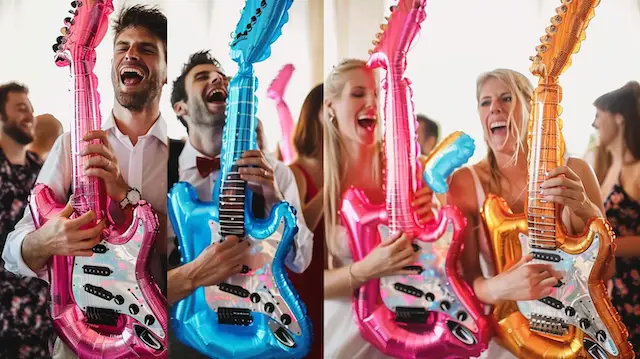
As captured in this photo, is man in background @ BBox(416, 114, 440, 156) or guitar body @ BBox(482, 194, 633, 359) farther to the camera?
man in background @ BBox(416, 114, 440, 156)

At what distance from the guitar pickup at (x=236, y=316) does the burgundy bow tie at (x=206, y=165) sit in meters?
0.55

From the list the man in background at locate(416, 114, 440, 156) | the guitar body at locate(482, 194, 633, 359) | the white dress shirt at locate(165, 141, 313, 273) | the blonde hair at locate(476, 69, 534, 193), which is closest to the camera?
the guitar body at locate(482, 194, 633, 359)

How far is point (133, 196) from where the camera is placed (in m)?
2.66

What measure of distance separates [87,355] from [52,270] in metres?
0.38

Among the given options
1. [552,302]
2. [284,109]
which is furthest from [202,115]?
[552,302]

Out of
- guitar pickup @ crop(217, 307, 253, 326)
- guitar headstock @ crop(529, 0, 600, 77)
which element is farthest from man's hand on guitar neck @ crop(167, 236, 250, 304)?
guitar headstock @ crop(529, 0, 600, 77)

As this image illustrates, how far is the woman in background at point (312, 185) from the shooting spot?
2557 millimetres

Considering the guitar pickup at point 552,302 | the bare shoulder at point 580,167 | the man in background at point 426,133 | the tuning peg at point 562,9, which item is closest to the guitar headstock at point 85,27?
the man in background at point 426,133

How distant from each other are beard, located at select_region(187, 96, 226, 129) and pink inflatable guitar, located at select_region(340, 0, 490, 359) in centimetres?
61

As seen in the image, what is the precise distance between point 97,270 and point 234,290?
586mm

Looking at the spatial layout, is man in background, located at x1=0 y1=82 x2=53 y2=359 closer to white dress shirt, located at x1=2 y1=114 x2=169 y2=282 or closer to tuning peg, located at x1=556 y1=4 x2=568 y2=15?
white dress shirt, located at x1=2 y1=114 x2=169 y2=282

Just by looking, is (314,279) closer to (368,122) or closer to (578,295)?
(368,122)

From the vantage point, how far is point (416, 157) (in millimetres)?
2465

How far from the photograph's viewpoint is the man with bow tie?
256 centimetres
